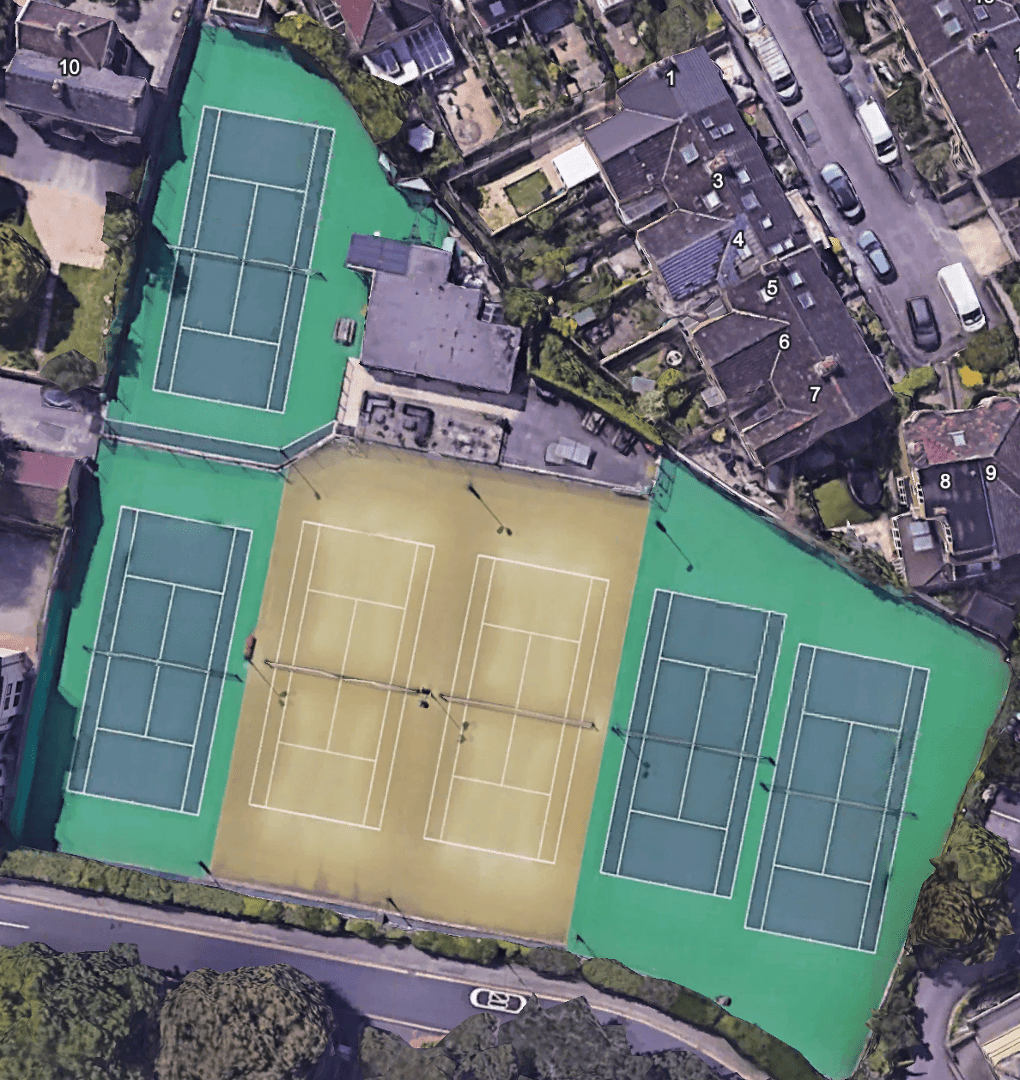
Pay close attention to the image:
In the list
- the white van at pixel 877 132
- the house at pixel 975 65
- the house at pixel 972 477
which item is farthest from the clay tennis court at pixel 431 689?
the house at pixel 975 65

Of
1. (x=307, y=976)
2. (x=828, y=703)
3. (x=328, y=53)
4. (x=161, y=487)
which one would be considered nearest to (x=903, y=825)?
(x=828, y=703)

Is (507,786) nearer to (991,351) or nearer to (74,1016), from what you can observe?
(74,1016)

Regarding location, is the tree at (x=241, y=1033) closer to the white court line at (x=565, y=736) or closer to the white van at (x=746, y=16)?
the white court line at (x=565, y=736)

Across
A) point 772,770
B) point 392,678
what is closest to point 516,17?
point 392,678

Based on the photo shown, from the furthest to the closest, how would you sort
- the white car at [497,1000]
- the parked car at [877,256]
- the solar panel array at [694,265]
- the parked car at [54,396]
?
1. the parked car at [877,256]
2. the parked car at [54,396]
3. the white car at [497,1000]
4. the solar panel array at [694,265]

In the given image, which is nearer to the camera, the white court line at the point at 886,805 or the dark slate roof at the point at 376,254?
the dark slate roof at the point at 376,254

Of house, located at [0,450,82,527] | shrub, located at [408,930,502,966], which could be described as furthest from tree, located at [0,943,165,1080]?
house, located at [0,450,82,527]

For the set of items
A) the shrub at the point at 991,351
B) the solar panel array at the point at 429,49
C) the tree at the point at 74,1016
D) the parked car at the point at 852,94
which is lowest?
the tree at the point at 74,1016
